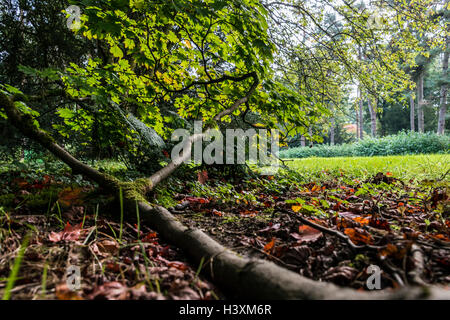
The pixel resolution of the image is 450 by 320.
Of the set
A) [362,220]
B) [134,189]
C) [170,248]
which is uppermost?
[134,189]

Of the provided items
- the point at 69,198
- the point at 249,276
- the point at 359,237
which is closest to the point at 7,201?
the point at 69,198

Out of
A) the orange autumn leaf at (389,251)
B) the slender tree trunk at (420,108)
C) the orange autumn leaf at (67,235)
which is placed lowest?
the orange autumn leaf at (67,235)

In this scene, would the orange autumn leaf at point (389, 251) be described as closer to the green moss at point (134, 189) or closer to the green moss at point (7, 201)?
the green moss at point (134, 189)

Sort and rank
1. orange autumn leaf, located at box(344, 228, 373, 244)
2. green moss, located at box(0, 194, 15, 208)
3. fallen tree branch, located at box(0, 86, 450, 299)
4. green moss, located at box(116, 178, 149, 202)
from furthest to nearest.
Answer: green moss, located at box(116, 178, 149, 202) < green moss, located at box(0, 194, 15, 208) < orange autumn leaf, located at box(344, 228, 373, 244) < fallen tree branch, located at box(0, 86, 450, 299)

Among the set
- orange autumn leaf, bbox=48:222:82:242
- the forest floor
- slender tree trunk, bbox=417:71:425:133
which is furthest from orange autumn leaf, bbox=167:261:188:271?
slender tree trunk, bbox=417:71:425:133

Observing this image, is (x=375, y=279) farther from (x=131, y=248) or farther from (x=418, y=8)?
(x=418, y=8)

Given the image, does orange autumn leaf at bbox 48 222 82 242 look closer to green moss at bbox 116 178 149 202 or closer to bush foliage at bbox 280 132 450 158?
green moss at bbox 116 178 149 202

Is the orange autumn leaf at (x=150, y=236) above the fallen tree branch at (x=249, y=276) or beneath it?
beneath

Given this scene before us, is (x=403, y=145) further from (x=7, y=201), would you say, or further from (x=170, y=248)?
(x=7, y=201)

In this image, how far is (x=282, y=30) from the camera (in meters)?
5.09

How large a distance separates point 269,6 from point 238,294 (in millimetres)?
5817

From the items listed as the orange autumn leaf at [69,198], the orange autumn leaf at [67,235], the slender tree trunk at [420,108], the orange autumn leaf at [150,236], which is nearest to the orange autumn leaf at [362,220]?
the orange autumn leaf at [150,236]
